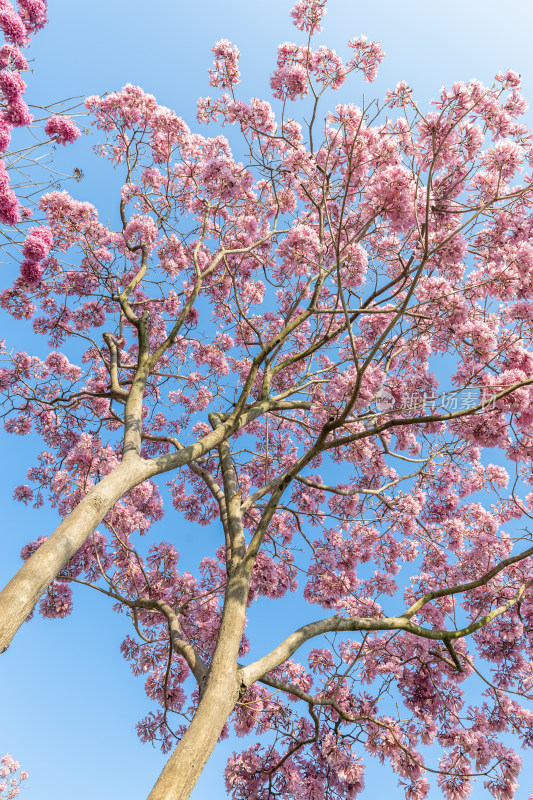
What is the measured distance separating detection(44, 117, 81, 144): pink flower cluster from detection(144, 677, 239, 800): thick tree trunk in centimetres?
621

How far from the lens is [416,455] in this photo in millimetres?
8344

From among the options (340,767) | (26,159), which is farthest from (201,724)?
(26,159)

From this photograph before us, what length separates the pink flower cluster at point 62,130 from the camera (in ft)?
18.3

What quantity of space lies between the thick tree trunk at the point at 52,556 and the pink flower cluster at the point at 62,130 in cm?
426

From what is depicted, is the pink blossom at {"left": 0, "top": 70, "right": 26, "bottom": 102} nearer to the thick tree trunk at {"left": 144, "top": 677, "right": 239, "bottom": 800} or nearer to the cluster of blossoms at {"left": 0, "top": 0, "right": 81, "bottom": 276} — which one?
the cluster of blossoms at {"left": 0, "top": 0, "right": 81, "bottom": 276}

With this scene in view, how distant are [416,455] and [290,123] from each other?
232 inches

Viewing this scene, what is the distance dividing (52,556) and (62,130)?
508 centimetres

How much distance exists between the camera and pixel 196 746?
3.24 m

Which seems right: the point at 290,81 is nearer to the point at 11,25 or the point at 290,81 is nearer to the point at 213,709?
the point at 11,25

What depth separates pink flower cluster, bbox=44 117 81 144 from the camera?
18.3 ft

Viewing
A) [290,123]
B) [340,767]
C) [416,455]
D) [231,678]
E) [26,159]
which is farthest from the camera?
[416,455]

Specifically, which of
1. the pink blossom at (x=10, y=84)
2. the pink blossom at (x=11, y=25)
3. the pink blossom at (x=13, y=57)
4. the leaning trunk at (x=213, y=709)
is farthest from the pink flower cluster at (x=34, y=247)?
the leaning trunk at (x=213, y=709)

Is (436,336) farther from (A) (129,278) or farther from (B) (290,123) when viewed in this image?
(A) (129,278)

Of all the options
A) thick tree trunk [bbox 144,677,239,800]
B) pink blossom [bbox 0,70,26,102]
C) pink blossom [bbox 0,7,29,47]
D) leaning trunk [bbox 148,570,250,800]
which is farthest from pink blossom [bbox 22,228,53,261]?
thick tree trunk [bbox 144,677,239,800]
